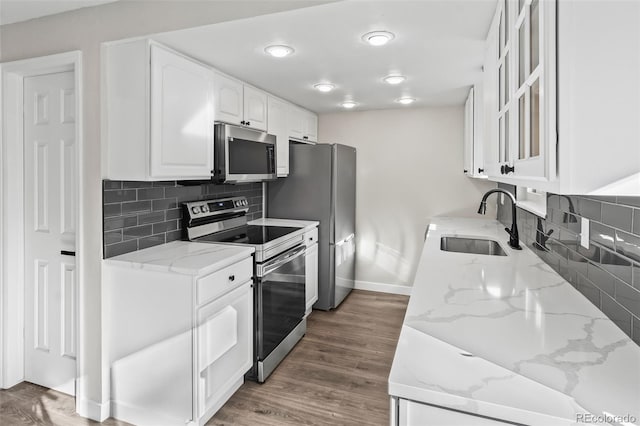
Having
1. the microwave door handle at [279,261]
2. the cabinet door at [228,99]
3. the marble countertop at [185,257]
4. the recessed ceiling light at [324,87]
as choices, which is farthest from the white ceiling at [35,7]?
the microwave door handle at [279,261]

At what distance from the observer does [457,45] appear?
2.11 meters

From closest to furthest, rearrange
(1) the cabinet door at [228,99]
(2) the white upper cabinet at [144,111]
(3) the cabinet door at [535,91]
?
(3) the cabinet door at [535,91] → (2) the white upper cabinet at [144,111] → (1) the cabinet door at [228,99]

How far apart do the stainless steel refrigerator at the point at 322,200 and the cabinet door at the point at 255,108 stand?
69 centimetres

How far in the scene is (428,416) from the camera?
0.86 metres

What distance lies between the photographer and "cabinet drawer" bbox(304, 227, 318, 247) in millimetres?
3444

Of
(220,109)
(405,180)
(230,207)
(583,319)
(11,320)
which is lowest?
(11,320)

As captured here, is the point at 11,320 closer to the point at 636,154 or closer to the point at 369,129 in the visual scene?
the point at 636,154

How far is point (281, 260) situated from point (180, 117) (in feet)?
3.98

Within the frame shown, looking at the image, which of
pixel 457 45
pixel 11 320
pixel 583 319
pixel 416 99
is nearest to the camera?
pixel 583 319

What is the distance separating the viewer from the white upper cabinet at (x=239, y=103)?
2648mm

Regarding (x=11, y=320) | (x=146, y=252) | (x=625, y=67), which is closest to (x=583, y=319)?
(x=625, y=67)

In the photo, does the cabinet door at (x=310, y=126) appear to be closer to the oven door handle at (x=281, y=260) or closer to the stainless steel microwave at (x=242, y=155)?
the stainless steel microwave at (x=242, y=155)

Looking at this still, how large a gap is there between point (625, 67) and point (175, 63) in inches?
83.3

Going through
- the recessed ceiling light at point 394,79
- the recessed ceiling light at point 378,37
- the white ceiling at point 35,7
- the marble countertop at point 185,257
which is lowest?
the marble countertop at point 185,257
